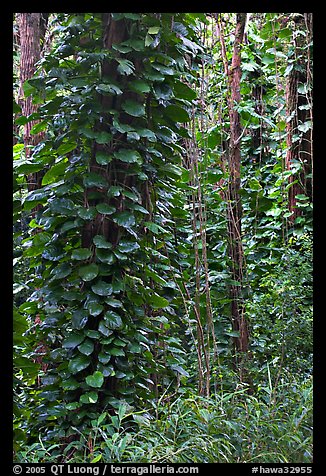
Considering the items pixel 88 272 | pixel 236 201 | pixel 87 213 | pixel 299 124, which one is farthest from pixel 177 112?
pixel 299 124

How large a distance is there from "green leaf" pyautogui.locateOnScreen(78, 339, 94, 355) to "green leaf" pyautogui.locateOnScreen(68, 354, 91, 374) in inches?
2.2

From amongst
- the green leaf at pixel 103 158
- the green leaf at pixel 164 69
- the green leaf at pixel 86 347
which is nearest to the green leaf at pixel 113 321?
the green leaf at pixel 86 347

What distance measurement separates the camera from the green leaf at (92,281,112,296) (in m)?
2.54

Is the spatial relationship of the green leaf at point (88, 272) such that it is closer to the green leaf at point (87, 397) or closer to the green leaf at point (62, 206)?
the green leaf at point (62, 206)

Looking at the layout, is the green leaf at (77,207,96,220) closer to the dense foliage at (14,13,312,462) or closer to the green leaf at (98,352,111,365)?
the dense foliage at (14,13,312,462)

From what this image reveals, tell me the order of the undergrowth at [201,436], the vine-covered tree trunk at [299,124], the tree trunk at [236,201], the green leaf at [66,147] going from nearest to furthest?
the undergrowth at [201,436], the green leaf at [66,147], the tree trunk at [236,201], the vine-covered tree trunk at [299,124]

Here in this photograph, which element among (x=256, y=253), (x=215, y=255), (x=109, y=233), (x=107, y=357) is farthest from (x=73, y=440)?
(x=256, y=253)

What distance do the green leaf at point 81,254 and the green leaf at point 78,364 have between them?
46 cm

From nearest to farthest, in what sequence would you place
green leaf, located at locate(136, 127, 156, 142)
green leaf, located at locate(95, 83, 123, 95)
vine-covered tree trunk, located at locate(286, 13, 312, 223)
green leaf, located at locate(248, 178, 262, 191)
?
green leaf, located at locate(95, 83, 123, 95) < green leaf, located at locate(136, 127, 156, 142) < vine-covered tree trunk, located at locate(286, 13, 312, 223) < green leaf, located at locate(248, 178, 262, 191)

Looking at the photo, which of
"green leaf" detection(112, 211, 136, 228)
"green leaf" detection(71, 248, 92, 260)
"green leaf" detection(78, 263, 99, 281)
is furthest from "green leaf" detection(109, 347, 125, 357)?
"green leaf" detection(112, 211, 136, 228)

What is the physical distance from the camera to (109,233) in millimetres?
2689

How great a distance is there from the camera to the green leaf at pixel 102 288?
2545 millimetres

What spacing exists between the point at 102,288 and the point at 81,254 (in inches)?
7.4
